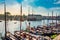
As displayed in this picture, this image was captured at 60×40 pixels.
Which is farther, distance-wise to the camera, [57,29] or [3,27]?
[57,29]

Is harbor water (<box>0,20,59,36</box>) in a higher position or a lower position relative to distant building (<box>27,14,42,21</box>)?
lower

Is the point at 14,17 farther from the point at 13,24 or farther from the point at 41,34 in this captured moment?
the point at 41,34

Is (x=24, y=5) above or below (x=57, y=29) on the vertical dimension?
above

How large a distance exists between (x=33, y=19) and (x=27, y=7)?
0.62ft

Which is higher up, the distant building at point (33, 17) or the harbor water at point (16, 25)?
the distant building at point (33, 17)

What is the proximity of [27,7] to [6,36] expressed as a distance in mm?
497

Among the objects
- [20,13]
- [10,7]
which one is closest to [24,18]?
[20,13]

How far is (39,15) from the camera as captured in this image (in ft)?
6.95

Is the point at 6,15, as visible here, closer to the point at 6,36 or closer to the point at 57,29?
the point at 6,36

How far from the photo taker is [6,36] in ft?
6.73

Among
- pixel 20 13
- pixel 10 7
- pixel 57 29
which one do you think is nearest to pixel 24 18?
pixel 20 13

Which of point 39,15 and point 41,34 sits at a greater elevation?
point 39,15

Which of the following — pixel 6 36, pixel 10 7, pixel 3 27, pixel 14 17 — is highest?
pixel 10 7

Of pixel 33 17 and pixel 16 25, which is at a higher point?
pixel 33 17
